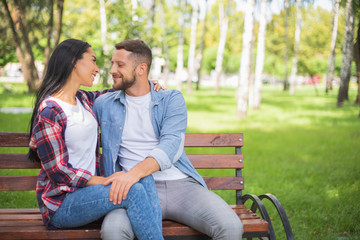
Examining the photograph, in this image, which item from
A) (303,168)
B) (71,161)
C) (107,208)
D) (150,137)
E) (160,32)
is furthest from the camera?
(160,32)

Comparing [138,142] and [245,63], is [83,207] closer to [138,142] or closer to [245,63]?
[138,142]

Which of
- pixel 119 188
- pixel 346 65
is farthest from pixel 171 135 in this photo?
pixel 346 65

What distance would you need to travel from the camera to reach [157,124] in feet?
10.5

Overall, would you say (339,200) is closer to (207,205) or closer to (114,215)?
(207,205)

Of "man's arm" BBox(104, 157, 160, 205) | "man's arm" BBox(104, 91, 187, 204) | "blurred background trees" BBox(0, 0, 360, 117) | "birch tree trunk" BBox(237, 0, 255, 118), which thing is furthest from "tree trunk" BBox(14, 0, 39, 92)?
"man's arm" BBox(104, 157, 160, 205)

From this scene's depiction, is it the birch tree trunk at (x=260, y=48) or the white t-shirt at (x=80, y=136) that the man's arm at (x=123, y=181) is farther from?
the birch tree trunk at (x=260, y=48)

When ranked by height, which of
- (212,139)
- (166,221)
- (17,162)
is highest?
(212,139)

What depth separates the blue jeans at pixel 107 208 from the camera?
2527 mm

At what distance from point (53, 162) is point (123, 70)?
3.31ft

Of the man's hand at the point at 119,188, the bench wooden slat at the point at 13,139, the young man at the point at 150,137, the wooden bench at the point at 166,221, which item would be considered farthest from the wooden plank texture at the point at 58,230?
the bench wooden slat at the point at 13,139

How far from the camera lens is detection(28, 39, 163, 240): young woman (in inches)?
102

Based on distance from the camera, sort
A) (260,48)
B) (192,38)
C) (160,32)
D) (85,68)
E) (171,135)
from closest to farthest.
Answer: (85,68)
(171,135)
(160,32)
(260,48)
(192,38)

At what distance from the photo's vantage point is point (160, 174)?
319 cm

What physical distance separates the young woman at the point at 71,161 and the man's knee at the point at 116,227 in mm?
45
